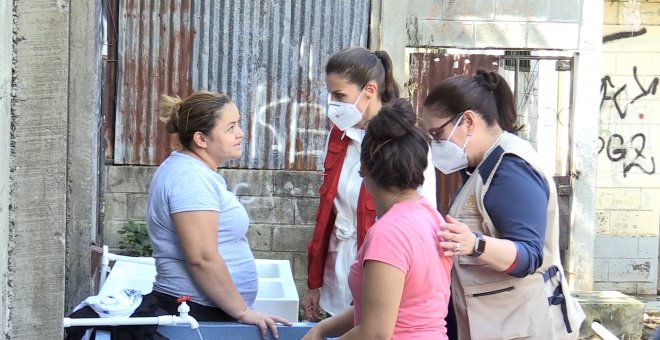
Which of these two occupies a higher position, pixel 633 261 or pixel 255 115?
pixel 255 115

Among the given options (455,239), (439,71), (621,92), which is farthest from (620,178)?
(455,239)

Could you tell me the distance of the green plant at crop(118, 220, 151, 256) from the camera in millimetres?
7641

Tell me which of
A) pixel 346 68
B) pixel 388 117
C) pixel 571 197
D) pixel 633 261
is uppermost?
pixel 346 68

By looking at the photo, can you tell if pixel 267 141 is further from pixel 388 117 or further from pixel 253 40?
pixel 388 117

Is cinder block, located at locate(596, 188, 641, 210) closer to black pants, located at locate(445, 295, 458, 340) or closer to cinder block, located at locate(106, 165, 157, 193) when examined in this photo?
cinder block, located at locate(106, 165, 157, 193)

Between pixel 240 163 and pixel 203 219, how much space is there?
180 inches

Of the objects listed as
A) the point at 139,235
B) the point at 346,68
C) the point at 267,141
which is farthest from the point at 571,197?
the point at 346,68

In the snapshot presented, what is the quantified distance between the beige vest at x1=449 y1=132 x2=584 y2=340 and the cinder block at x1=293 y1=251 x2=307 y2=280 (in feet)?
16.1

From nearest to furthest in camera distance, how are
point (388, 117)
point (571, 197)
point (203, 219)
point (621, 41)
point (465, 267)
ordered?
point (388, 117) < point (465, 267) < point (203, 219) < point (571, 197) < point (621, 41)

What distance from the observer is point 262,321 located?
133 inches

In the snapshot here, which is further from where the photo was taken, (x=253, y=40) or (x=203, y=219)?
(x=253, y=40)

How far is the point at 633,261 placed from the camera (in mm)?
9727

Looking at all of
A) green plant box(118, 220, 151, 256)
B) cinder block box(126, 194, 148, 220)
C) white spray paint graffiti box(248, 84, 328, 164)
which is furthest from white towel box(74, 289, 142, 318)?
white spray paint graffiti box(248, 84, 328, 164)

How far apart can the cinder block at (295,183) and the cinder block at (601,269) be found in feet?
11.5
